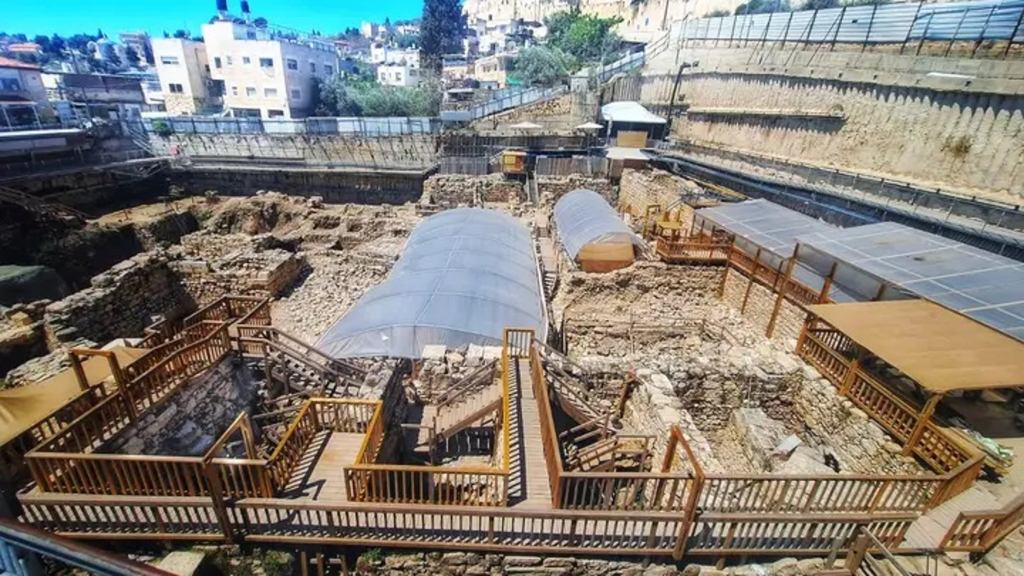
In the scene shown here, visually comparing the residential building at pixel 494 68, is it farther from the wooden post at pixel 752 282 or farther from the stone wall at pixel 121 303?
the wooden post at pixel 752 282

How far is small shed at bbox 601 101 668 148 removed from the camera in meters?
31.4

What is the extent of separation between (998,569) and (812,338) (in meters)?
5.06

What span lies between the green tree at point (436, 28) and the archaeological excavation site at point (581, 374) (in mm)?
59239

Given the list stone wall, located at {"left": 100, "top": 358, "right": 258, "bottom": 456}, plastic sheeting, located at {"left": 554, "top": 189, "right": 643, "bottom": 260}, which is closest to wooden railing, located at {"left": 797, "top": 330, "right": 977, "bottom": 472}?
plastic sheeting, located at {"left": 554, "top": 189, "right": 643, "bottom": 260}

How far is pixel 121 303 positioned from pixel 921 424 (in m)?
21.8

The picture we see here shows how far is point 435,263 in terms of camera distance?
14.3 m

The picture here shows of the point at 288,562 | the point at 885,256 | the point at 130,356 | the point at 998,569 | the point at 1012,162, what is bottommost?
the point at 288,562

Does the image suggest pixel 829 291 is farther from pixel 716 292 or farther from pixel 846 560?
pixel 846 560

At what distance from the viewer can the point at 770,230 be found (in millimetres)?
14297

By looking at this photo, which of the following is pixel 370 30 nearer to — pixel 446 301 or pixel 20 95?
pixel 20 95

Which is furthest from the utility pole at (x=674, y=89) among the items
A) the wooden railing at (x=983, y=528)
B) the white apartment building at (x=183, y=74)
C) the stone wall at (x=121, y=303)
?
the white apartment building at (x=183, y=74)

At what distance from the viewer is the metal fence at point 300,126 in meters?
35.0

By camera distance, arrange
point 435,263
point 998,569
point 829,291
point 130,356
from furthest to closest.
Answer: point 435,263
point 829,291
point 130,356
point 998,569

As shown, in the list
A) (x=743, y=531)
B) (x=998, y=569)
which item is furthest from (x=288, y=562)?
(x=998, y=569)
